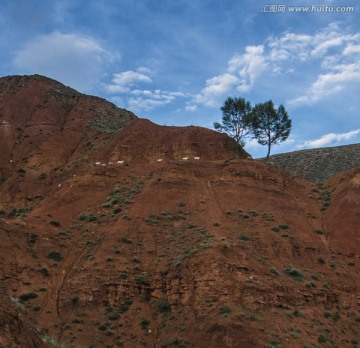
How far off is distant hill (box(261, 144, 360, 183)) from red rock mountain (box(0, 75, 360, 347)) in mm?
24337

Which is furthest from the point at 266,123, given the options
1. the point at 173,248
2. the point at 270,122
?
the point at 173,248

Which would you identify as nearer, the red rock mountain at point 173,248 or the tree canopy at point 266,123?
the red rock mountain at point 173,248

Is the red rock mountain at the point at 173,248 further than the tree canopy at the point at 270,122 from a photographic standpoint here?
No

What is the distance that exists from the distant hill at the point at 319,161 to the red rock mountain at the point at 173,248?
24.3 metres

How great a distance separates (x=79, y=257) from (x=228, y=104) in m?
33.0

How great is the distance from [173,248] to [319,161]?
46.6 m

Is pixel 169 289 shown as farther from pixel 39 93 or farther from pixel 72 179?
pixel 39 93

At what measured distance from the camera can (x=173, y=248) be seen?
30859 mm

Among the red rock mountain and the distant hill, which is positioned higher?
the distant hill

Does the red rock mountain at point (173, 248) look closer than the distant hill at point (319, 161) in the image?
Yes

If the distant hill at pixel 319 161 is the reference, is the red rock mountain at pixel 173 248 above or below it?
below

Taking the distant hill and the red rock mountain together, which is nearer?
the red rock mountain

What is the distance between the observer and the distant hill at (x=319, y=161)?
66.3 m

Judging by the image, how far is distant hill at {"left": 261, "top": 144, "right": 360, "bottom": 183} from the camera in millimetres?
66312
